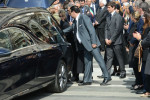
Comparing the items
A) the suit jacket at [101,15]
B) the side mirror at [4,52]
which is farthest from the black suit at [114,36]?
the suit jacket at [101,15]

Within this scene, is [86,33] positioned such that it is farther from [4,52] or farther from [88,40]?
[4,52]

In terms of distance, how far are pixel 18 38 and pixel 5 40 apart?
0.47 metres

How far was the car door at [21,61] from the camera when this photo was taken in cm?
816

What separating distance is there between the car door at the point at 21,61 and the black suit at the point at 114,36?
11.6 ft

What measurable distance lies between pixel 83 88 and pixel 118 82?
1.20m

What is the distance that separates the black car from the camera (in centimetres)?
810

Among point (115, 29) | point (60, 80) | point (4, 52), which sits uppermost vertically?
point (115, 29)

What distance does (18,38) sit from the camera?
8.74m

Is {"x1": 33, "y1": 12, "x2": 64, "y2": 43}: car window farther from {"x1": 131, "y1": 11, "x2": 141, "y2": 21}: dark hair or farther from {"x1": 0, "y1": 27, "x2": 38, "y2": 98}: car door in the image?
{"x1": 131, "y1": 11, "x2": 141, "y2": 21}: dark hair

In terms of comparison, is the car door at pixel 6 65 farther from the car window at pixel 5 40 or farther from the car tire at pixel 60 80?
the car tire at pixel 60 80

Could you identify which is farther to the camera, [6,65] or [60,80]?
[60,80]

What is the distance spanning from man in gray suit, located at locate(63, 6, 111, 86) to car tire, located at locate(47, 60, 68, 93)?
0.94 meters


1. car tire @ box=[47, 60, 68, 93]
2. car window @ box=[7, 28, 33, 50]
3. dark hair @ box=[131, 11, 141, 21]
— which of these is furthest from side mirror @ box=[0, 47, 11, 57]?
dark hair @ box=[131, 11, 141, 21]

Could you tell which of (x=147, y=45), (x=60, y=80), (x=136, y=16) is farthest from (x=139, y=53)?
(x=60, y=80)
